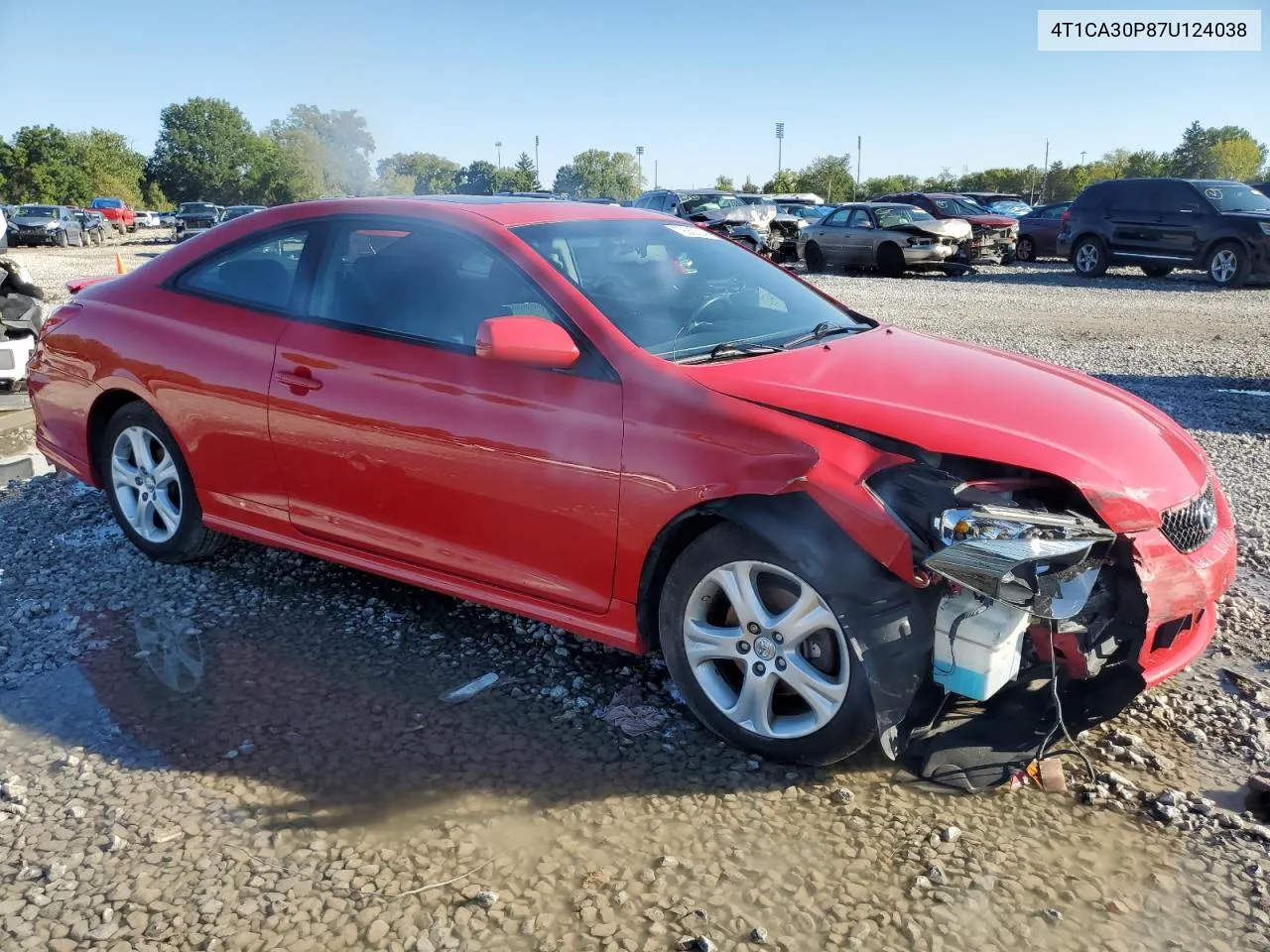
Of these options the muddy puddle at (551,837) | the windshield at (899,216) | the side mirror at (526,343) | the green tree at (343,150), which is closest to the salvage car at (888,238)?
the windshield at (899,216)

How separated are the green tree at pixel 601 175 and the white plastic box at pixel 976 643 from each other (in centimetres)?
9520

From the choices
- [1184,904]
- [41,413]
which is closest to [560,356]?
[1184,904]

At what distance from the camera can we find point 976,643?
2.77 m

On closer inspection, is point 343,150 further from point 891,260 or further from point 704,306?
point 704,306

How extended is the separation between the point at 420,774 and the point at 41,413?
126 inches

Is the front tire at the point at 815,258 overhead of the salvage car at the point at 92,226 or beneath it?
beneath

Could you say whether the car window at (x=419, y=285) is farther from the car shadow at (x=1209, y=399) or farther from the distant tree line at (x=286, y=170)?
the distant tree line at (x=286, y=170)

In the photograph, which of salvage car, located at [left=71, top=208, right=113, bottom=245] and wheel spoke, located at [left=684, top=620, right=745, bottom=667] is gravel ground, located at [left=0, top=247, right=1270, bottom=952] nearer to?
wheel spoke, located at [left=684, top=620, right=745, bottom=667]

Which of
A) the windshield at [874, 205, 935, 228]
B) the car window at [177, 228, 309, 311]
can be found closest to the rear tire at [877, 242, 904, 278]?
the windshield at [874, 205, 935, 228]

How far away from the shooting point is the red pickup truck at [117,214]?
1886 inches

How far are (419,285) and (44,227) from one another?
38.1m

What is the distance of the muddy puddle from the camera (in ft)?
7.91

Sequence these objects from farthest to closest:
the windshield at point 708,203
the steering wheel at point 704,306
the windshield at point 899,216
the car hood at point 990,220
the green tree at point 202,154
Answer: the green tree at point 202,154 < the windshield at point 708,203 < the car hood at point 990,220 < the windshield at point 899,216 < the steering wheel at point 704,306

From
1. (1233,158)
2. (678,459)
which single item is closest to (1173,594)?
(678,459)
